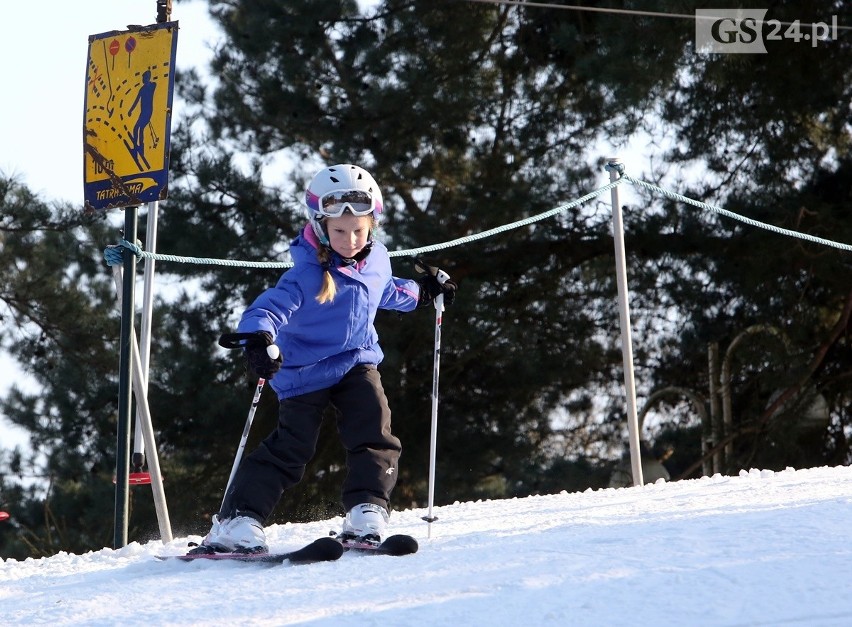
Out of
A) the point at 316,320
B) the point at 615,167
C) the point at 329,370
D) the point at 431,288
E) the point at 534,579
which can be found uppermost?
the point at 615,167

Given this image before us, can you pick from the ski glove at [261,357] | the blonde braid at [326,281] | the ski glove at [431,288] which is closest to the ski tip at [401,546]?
the ski glove at [261,357]

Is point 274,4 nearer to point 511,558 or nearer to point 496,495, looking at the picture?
point 496,495

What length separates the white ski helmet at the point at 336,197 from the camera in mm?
3074

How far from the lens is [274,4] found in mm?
9461

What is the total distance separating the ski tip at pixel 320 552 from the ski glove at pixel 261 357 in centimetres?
→ 39

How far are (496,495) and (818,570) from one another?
8147 millimetres

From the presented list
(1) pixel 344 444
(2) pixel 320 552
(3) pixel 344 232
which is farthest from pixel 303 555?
(3) pixel 344 232

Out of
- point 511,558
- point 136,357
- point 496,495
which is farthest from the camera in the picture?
point 496,495

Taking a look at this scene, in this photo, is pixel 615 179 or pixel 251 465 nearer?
pixel 251 465

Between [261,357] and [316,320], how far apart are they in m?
0.27

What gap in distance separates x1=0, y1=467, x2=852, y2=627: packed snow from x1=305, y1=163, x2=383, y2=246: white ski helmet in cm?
81

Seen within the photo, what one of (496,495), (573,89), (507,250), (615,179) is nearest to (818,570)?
(615,179)

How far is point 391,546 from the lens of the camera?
280 cm

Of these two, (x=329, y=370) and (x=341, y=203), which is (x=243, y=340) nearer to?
(x=329, y=370)
